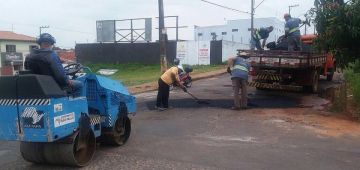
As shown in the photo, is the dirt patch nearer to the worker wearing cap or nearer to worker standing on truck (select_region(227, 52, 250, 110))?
worker standing on truck (select_region(227, 52, 250, 110))

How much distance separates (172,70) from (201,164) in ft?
19.0

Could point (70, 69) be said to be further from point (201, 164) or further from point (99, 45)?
point (99, 45)

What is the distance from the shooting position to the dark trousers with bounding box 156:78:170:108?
12.7 m

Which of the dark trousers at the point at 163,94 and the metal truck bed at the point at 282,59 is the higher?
the metal truck bed at the point at 282,59

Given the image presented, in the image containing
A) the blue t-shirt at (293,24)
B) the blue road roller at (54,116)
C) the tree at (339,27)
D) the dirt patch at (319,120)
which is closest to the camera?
the blue road roller at (54,116)

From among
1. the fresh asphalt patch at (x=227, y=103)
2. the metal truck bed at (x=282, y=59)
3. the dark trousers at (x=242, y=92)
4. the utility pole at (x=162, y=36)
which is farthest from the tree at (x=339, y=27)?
the utility pole at (x=162, y=36)

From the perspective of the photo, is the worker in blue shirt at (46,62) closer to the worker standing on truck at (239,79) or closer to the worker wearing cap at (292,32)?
the worker standing on truck at (239,79)

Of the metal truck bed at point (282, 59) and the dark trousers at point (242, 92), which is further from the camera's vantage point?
the metal truck bed at point (282, 59)

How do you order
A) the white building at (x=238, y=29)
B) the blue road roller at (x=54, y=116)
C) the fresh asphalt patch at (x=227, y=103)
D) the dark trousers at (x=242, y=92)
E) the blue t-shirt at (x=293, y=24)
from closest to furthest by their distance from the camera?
the blue road roller at (x=54, y=116) < the dark trousers at (x=242, y=92) < the fresh asphalt patch at (x=227, y=103) < the blue t-shirt at (x=293, y=24) < the white building at (x=238, y=29)

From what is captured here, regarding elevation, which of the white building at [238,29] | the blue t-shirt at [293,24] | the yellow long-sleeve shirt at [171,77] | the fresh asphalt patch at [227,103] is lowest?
the fresh asphalt patch at [227,103]

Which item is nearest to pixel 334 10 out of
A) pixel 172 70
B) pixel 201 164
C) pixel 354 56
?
pixel 354 56

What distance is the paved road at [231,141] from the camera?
7.24m

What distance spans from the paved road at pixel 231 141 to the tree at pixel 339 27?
1.67 meters

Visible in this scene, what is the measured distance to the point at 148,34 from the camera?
113 ft
